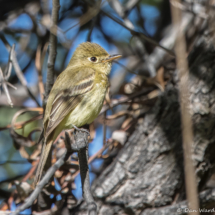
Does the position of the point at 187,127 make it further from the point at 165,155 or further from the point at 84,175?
the point at 165,155

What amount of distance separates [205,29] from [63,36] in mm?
1623

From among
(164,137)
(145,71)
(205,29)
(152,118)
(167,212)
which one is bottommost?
(167,212)

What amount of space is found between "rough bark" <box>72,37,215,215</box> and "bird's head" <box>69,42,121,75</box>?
3.25 ft

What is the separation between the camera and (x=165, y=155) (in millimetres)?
3279

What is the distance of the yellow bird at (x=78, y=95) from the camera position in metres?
3.36

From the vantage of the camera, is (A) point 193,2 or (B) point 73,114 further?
(A) point 193,2

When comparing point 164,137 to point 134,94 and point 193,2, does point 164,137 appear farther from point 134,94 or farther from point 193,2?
point 193,2

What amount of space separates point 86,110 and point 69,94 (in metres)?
0.37

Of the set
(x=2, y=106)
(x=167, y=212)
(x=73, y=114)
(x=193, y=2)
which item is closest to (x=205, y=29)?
(x=193, y=2)

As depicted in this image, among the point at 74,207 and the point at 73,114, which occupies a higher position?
the point at 73,114

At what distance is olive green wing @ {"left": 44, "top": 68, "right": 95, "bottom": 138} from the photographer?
3377 millimetres

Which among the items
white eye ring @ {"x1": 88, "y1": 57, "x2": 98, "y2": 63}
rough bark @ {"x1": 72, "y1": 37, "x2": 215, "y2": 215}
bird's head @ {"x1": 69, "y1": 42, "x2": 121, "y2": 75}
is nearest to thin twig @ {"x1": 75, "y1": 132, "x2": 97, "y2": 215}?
rough bark @ {"x1": 72, "y1": 37, "x2": 215, "y2": 215}

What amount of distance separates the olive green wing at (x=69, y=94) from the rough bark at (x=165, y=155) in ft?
2.85

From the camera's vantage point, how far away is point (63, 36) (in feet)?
10.4
